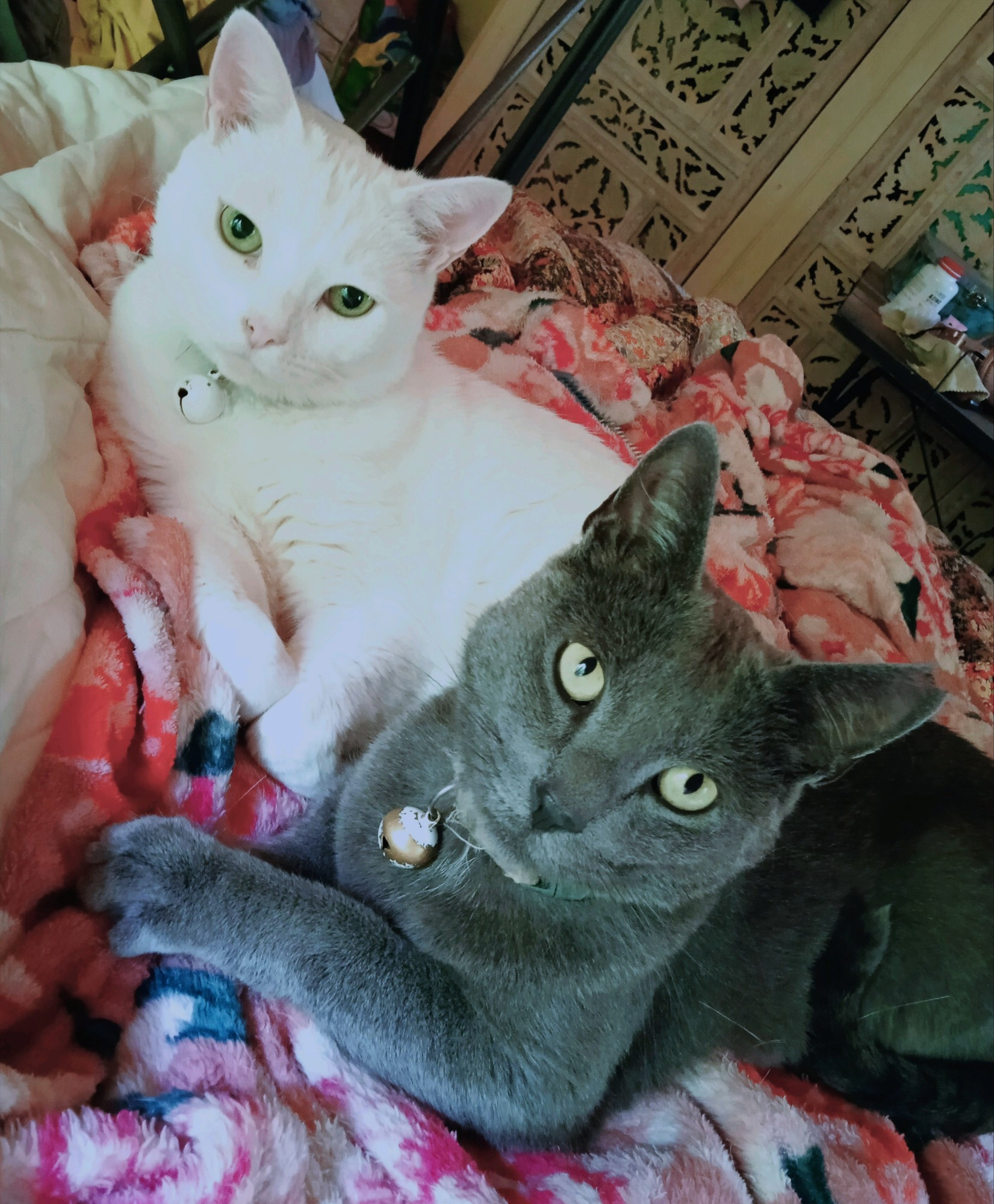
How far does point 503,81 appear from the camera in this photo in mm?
1549

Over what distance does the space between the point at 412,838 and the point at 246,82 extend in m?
0.87

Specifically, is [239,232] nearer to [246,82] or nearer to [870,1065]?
[246,82]

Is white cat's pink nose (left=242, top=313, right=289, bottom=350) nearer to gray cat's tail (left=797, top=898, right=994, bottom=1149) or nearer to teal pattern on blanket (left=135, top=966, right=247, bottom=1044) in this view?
teal pattern on blanket (left=135, top=966, right=247, bottom=1044)

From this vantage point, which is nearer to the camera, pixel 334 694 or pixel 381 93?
pixel 334 694

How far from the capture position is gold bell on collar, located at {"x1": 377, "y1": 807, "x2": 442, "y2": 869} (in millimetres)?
737

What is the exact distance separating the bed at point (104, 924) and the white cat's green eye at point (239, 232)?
0.22 meters

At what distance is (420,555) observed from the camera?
3.38 feet

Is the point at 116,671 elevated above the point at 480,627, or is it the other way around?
the point at 480,627

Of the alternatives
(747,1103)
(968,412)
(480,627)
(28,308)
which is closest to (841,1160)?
(747,1103)

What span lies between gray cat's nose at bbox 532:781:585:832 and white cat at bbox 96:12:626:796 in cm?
30

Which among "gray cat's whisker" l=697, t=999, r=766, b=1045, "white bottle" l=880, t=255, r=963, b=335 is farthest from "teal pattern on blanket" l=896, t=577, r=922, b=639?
"white bottle" l=880, t=255, r=963, b=335

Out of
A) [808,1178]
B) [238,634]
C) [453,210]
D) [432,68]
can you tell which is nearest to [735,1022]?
[808,1178]

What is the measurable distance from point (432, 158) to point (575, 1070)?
1.71m

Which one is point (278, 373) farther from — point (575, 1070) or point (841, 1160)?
point (841, 1160)
